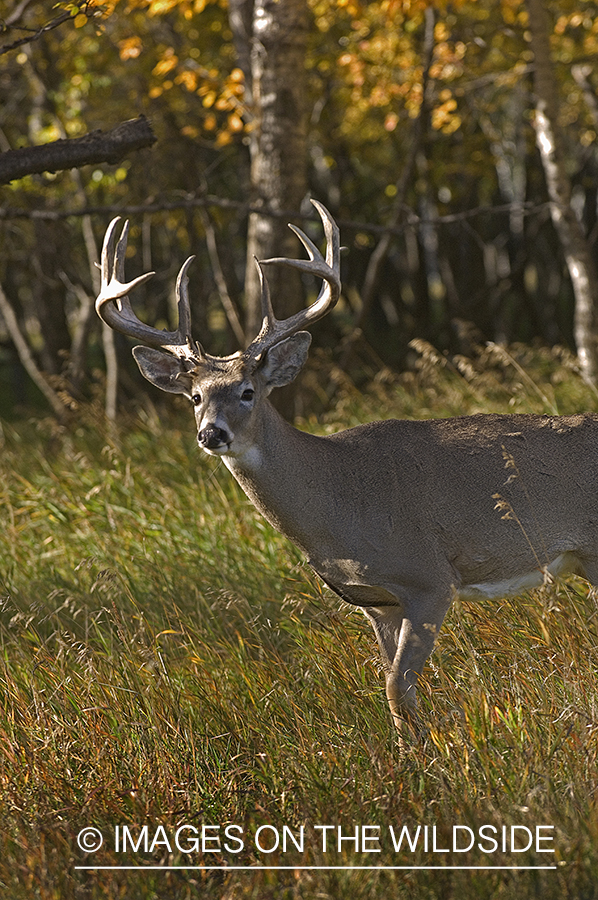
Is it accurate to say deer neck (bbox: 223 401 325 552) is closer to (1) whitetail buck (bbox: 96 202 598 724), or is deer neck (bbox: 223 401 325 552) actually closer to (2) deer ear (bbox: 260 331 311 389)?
(1) whitetail buck (bbox: 96 202 598 724)

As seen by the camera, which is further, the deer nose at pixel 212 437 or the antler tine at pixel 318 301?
the antler tine at pixel 318 301

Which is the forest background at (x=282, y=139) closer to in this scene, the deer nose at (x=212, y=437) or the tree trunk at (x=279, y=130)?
the tree trunk at (x=279, y=130)

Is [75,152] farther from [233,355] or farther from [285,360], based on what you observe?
[285,360]

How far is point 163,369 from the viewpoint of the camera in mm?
4605

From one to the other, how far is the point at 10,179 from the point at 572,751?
4052mm

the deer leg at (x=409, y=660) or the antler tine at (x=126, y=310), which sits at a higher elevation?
the antler tine at (x=126, y=310)

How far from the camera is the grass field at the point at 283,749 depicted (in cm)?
315

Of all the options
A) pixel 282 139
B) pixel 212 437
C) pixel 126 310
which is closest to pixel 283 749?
pixel 212 437

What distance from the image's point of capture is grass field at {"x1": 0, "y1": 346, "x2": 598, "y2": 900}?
124 inches

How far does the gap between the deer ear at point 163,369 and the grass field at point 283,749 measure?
3.16 ft

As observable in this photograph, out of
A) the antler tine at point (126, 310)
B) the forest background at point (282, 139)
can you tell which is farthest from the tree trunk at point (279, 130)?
the antler tine at point (126, 310)

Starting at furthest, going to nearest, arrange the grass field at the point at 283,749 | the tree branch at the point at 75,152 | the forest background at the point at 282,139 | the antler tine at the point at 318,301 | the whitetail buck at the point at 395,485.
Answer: the forest background at the point at 282,139 → the tree branch at the point at 75,152 → the antler tine at the point at 318,301 → the whitetail buck at the point at 395,485 → the grass field at the point at 283,749

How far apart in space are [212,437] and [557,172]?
18.9 feet

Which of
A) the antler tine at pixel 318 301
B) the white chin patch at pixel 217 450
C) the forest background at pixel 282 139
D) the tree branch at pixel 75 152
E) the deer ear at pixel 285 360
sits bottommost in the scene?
the white chin patch at pixel 217 450
